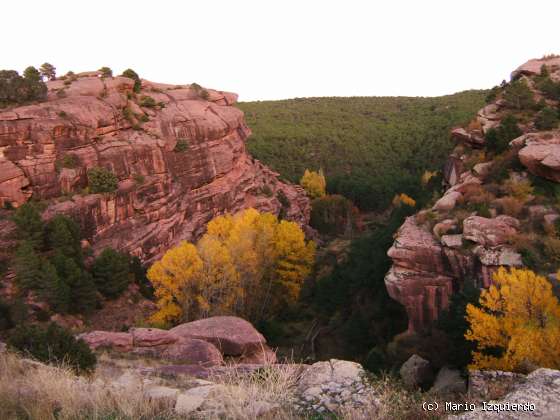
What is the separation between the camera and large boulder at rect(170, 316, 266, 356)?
1600 centimetres

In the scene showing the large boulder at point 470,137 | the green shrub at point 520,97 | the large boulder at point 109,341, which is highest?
the green shrub at point 520,97

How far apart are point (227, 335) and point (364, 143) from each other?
226 feet

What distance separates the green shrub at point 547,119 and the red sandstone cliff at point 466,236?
0.76 m

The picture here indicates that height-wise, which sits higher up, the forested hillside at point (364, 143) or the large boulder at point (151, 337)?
the forested hillside at point (364, 143)

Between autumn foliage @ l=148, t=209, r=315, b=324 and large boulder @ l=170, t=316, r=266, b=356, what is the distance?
8175mm

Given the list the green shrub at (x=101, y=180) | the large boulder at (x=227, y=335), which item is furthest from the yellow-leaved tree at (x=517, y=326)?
the green shrub at (x=101, y=180)

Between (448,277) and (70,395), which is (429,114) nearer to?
(448,277)

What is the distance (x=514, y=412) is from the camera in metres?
5.37

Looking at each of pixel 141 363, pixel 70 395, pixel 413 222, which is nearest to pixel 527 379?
pixel 70 395

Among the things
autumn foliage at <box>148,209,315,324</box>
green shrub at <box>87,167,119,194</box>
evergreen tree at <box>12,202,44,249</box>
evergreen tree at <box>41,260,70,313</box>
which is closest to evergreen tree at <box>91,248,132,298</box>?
autumn foliage at <box>148,209,315,324</box>

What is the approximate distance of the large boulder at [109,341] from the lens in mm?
14039

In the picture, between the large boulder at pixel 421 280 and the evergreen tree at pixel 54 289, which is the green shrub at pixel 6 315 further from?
the large boulder at pixel 421 280

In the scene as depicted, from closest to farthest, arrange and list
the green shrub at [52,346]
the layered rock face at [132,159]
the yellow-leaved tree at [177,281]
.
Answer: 1. the green shrub at [52,346]
2. the yellow-leaved tree at [177,281]
3. the layered rock face at [132,159]

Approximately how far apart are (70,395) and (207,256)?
2090 centimetres
